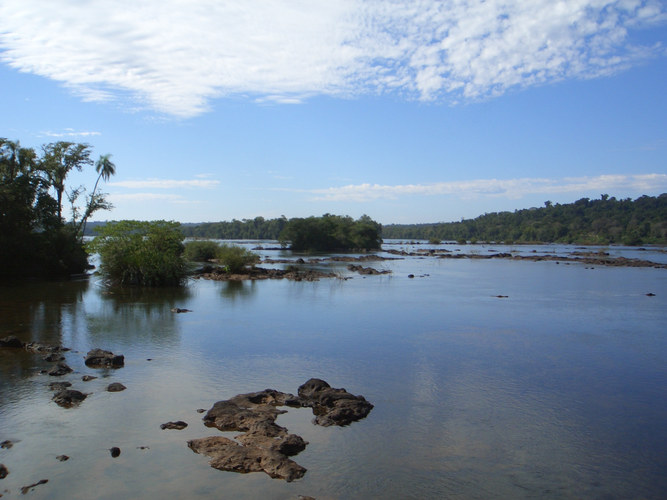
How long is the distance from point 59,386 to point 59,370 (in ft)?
4.25

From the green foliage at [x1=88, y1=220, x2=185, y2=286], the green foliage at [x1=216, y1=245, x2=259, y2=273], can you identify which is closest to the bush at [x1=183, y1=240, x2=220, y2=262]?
the green foliage at [x1=216, y1=245, x2=259, y2=273]

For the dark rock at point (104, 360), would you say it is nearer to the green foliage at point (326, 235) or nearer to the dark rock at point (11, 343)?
the dark rock at point (11, 343)

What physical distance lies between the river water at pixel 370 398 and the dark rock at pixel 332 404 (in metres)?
0.25

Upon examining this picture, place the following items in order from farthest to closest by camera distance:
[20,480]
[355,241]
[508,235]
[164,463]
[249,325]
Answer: [508,235] → [355,241] → [249,325] → [164,463] → [20,480]

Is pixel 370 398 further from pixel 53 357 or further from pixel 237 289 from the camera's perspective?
pixel 237 289

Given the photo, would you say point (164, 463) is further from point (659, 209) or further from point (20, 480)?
point (659, 209)

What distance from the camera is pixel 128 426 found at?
9602mm

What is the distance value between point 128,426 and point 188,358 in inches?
203

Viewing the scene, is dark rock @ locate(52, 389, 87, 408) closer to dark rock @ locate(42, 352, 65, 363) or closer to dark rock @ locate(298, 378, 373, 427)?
dark rock @ locate(42, 352, 65, 363)

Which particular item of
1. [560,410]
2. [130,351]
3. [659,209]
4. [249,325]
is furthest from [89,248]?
[659,209]

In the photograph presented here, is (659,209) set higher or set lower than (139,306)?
higher

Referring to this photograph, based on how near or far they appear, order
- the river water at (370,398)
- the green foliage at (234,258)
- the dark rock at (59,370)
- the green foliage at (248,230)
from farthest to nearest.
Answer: the green foliage at (248,230), the green foliage at (234,258), the dark rock at (59,370), the river water at (370,398)

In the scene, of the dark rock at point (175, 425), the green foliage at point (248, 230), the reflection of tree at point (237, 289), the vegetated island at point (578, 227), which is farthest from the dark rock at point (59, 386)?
the green foliage at point (248, 230)

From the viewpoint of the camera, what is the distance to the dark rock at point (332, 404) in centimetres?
1012
